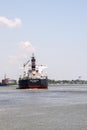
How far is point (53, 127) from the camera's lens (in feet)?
134

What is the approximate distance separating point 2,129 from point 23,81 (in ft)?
453

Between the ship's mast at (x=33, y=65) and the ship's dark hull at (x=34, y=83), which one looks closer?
the ship's dark hull at (x=34, y=83)

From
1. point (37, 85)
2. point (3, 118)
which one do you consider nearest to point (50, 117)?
point (3, 118)

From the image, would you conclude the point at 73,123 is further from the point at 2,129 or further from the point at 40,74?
the point at 40,74

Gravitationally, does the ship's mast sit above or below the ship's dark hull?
above

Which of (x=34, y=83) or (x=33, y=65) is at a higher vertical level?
(x=33, y=65)

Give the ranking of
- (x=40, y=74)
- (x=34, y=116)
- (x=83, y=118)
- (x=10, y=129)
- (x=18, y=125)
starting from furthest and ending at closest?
(x=40, y=74)
(x=34, y=116)
(x=83, y=118)
(x=18, y=125)
(x=10, y=129)

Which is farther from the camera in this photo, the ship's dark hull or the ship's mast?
the ship's mast

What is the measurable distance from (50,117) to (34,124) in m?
6.81

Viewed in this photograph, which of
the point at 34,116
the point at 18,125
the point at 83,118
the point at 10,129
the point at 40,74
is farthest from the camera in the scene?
the point at 40,74

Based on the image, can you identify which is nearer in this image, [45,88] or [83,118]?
[83,118]

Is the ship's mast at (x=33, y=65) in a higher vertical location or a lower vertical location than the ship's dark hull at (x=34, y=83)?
higher

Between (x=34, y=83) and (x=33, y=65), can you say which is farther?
(x=33, y=65)

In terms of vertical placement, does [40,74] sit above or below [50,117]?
above
